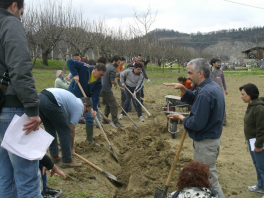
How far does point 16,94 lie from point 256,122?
3135 mm

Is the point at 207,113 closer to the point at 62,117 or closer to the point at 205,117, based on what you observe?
the point at 205,117

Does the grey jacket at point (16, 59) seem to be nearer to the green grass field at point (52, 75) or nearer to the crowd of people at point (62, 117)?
the crowd of people at point (62, 117)

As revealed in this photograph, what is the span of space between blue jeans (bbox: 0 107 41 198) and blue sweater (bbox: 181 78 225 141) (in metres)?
1.76

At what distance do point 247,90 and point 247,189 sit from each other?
1.63 meters

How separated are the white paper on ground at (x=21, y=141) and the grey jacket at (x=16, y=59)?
16 cm

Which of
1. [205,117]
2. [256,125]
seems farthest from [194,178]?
[256,125]

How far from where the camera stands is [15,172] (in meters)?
2.19

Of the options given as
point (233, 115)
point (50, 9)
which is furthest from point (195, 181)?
point (50, 9)

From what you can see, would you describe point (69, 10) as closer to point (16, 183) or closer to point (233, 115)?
point (233, 115)

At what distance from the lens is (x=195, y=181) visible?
2107 mm

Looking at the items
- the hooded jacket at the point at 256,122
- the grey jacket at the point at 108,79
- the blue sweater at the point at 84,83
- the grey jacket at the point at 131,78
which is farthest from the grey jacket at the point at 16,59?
the grey jacket at the point at 131,78

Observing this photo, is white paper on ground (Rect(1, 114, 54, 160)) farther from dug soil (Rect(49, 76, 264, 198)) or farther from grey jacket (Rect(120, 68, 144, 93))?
grey jacket (Rect(120, 68, 144, 93))

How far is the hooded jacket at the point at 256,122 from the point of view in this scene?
3440 mm

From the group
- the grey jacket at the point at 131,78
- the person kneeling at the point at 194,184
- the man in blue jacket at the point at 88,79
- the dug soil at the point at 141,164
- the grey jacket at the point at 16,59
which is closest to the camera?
the grey jacket at the point at 16,59
